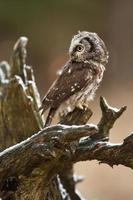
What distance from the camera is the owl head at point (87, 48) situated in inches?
108

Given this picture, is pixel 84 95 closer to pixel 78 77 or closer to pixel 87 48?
pixel 78 77

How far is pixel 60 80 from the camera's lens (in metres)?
2.86

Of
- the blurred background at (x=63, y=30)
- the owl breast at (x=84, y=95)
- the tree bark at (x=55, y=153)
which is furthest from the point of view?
the blurred background at (x=63, y=30)

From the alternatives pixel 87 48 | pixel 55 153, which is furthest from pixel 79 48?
pixel 55 153

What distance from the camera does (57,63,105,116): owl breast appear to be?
2859 millimetres

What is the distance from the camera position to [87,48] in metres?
2.77

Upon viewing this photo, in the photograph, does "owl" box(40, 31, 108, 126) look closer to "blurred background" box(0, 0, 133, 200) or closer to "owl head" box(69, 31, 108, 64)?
"owl head" box(69, 31, 108, 64)

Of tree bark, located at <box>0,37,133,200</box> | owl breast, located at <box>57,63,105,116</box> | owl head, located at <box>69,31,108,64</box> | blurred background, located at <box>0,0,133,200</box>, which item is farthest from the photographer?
blurred background, located at <box>0,0,133,200</box>

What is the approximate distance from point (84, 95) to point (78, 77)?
9 centimetres

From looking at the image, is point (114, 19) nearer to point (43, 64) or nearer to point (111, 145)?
point (43, 64)

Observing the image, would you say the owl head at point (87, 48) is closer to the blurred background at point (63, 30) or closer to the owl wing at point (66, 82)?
the owl wing at point (66, 82)

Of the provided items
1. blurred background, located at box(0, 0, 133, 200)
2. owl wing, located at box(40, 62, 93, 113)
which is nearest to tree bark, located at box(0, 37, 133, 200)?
owl wing, located at box(40, 62, 93, 113)

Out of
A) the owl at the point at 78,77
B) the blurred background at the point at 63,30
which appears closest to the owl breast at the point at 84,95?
the owl at the point at 78,77

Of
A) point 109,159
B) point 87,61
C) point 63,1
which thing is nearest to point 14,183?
point 109,159
